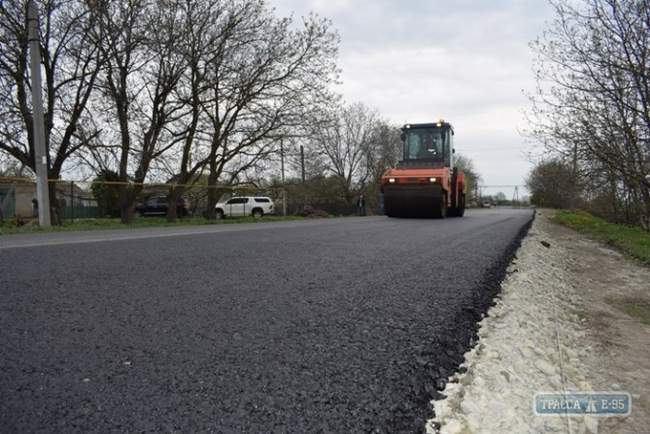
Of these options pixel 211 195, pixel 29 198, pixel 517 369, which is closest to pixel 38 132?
pixel 29 198

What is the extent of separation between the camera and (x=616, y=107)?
Result: 10375 mm

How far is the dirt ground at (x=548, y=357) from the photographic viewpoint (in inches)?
59.3

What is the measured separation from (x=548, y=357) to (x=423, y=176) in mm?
11291

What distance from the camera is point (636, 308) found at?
3.73 m

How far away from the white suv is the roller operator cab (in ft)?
46.9

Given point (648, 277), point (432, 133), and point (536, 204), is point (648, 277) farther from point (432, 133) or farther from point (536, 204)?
point (536, 204)

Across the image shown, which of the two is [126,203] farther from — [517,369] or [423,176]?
[517,369]

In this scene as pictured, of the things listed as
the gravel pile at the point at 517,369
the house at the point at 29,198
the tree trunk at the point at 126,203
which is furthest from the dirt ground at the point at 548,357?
the tree trunk at the point at 126,203

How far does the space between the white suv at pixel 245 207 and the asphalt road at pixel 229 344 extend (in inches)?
922

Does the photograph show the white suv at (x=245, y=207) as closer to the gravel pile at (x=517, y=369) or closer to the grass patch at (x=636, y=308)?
the grass patch at (x=636, y=308)

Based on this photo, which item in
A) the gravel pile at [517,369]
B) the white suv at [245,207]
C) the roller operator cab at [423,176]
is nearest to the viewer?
the gravel pile at [517,369]

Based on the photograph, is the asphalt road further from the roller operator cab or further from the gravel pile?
the roller operator cab

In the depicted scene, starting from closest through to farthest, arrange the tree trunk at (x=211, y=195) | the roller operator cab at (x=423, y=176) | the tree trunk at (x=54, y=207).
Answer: the roller operator cab at (x=423, y=176)
the tree trunk at (x=54, y=207)
the tree trunk at (x=211, y=195)

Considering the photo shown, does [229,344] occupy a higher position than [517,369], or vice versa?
[229,344]
